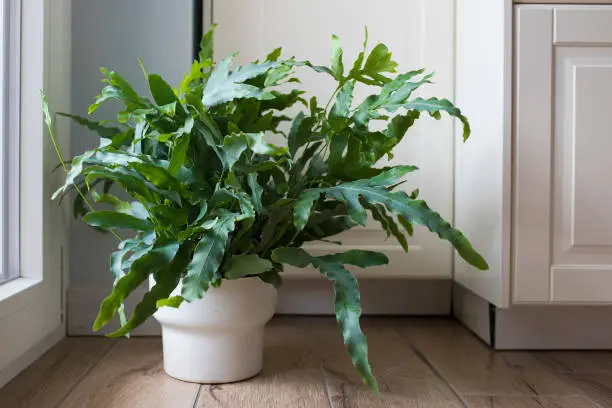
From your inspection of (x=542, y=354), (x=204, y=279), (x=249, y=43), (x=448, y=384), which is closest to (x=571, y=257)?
(x=542, y=354)

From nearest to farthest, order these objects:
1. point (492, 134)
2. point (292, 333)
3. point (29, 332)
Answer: point (29, 332) < point (492, 134) < point (292, 333)

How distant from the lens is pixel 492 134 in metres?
1.07

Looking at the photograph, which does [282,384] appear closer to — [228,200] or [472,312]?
[228,200]

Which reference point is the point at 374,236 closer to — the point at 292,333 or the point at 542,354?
the point at 292,333

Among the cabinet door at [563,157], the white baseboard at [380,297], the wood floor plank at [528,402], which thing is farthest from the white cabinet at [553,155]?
the white baseboard at [380,297]

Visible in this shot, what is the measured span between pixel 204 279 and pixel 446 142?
30.2 inches

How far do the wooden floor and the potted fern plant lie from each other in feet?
0.20

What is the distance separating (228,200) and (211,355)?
24cm

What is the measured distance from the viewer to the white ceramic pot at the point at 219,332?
838mm

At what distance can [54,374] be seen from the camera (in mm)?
916

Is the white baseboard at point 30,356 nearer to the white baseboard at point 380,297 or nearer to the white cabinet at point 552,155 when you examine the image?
the white baseboard at point 380,297

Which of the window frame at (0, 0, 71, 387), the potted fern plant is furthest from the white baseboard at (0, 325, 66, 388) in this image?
the potted fern plant

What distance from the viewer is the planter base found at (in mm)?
861

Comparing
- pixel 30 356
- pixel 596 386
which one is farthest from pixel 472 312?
pixel 30 356
